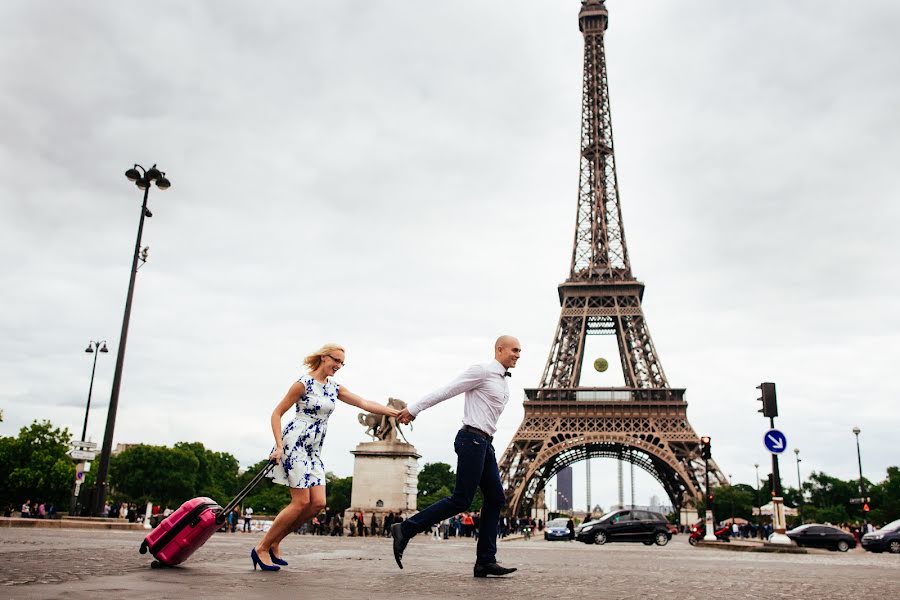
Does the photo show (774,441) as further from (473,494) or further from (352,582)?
(352,582)

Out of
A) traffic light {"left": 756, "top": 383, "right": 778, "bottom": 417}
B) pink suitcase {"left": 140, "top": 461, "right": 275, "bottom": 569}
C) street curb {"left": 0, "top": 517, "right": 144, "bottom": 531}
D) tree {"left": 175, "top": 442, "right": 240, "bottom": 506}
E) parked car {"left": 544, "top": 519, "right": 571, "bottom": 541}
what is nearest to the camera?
pink suitcase {"left": 140, "top": 461, "right": 275, "bottom": 569}

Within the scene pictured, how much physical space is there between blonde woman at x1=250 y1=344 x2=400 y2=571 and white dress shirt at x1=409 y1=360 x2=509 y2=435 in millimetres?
Result: 456

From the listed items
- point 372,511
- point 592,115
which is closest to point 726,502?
point 592,115

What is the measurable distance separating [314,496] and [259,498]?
100 meters

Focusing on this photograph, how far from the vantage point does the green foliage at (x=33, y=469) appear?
49.2 metres

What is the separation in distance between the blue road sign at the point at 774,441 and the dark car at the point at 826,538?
13785mm

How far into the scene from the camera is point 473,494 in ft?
20.4

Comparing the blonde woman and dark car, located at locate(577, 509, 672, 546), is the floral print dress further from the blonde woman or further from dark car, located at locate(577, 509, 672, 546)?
dark car, located at locate(577, 509, 672, 546)

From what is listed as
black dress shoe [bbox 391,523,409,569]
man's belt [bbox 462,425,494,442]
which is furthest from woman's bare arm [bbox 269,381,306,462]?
man's belt [bbox 462,425,494,442]

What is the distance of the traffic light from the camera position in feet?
65.6

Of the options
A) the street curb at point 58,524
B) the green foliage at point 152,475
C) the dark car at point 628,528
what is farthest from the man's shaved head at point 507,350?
the green foliage at point 152,475

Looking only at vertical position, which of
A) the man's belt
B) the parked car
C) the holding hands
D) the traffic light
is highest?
the traffic light

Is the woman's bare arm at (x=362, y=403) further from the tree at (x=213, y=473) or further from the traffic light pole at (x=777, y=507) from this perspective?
the tree at (x=213, y=473)

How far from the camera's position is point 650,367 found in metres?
58.7
